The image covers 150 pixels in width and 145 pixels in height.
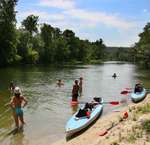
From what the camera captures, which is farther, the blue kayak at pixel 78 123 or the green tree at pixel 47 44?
the green tree at pixel 47 44

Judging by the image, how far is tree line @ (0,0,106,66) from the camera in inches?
3046

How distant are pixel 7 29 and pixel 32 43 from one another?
3347cm

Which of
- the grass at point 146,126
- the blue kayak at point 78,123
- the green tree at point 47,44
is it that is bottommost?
the blue kayak at point 78,123

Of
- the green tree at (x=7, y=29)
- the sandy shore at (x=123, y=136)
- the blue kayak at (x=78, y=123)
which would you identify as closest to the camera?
the sandy shore at (x=123, y=136)

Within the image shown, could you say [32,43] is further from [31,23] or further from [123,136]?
[123,136]

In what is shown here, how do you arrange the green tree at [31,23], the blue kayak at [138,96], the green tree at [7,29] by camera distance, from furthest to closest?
the green tree at [31,23], the green tree at [7,29], the blue kayak at [138,96]

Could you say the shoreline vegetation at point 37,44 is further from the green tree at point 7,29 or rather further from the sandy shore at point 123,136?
the sandy shore at point 123,136

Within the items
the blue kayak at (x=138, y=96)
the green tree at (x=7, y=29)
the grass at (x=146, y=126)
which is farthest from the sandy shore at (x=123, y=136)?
the green tree at (x=7, y=29)

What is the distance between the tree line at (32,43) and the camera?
77375mm

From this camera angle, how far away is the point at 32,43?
111 meters

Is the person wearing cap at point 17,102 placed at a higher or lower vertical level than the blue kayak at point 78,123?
higher

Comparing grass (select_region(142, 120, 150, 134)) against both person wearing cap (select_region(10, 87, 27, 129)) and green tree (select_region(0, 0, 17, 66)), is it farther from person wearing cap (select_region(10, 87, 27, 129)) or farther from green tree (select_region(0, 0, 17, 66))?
green tree (select_region(0, 0, 17, 66))

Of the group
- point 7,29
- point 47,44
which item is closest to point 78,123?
point 7,29

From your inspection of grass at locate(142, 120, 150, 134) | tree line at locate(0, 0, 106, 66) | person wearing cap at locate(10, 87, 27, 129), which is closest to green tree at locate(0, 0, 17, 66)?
tree line at locate(0, 0, 106, 66)
